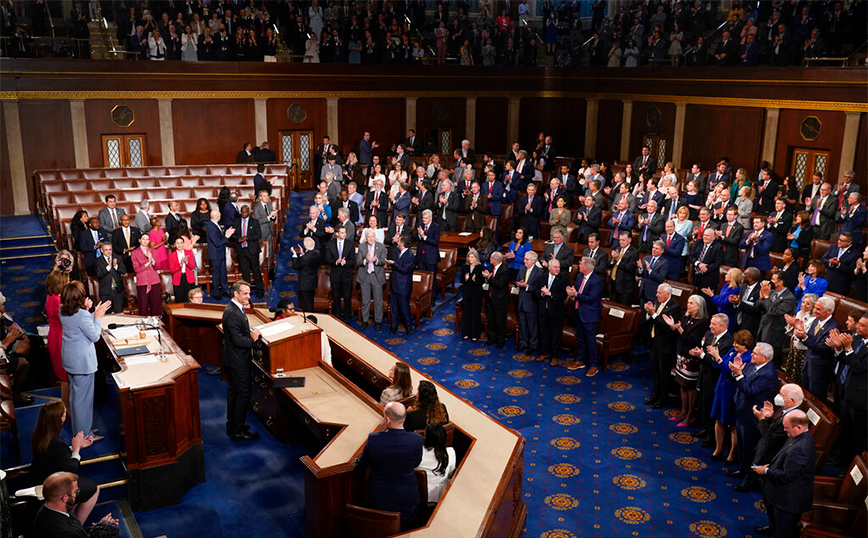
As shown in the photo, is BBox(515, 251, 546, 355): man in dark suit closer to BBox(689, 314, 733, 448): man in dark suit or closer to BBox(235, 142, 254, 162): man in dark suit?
BBox(689, 314, 733, 448): man in dark suit

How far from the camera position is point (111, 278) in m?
11.0

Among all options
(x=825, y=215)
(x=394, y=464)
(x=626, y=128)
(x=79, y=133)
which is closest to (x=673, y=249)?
(x=825, y=215)

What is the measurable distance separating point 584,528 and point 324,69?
17.9m

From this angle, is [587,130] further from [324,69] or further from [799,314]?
[799,314]

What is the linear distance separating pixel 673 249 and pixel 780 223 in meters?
1.98

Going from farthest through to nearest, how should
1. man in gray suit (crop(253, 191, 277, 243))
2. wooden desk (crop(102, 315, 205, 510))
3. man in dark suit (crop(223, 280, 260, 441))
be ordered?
man in gray suit (crop(253, 191, 277, 243)) < man in dark suit (crop(223, 280, 260, 441)) < wooden desk (crop(102, 315, 205, 510))

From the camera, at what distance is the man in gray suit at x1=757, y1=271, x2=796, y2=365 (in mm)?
8852

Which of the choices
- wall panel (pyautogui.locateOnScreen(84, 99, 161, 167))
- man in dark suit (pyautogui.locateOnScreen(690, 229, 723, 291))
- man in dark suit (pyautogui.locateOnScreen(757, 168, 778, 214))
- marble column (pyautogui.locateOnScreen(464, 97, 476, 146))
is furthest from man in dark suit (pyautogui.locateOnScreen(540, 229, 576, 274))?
marble column (pyautogui.locateOnScreen(464, 97, 476, 146))

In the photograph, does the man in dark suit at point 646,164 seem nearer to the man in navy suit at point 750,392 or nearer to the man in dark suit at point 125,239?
the man in navy suit at point 750,392

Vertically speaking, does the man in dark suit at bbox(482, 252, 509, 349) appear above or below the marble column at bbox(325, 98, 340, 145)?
below

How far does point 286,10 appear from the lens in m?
22.5

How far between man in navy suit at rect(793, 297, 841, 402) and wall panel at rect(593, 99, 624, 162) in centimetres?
1504

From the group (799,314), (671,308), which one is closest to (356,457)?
(671,308)

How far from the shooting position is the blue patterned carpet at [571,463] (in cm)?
690
